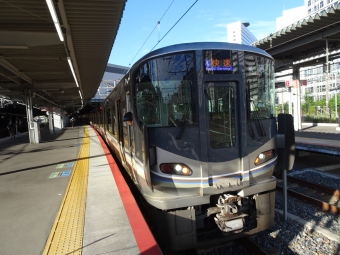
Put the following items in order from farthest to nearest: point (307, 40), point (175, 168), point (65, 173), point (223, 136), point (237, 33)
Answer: point (237, 33)
point (307, 40)
point (65, 173)
point (223, 136)
point (175, 168)

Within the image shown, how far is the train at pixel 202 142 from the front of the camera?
3914 millimetres

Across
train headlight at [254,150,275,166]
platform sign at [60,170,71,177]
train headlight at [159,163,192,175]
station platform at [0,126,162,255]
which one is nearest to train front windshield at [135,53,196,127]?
train headlight at [159,163,192,175]

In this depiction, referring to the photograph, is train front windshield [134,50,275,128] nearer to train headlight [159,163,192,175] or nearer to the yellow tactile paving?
train headlight [159,163,192,175]

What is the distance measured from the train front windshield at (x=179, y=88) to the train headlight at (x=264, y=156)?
1.60 feet

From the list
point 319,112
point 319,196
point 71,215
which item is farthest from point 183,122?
point 319,112

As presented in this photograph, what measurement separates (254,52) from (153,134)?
6.65 ft

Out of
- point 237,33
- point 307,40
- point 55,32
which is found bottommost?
point 55,32

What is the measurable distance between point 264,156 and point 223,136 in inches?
31.2

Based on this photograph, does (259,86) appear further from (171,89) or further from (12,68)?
(12,68)

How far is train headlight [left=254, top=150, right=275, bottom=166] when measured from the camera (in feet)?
14.2

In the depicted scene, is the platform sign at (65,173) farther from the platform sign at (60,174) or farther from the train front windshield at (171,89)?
the train front windshield at (171,89)

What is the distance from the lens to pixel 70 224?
14.1 feet

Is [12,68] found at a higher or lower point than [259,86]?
higher

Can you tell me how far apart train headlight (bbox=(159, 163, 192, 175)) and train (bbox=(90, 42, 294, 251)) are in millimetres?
14
